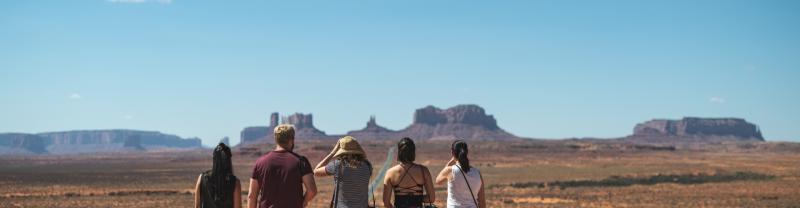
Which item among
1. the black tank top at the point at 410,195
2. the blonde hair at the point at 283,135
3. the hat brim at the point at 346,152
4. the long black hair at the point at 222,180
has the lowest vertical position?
the black tank top at the point at 410,195

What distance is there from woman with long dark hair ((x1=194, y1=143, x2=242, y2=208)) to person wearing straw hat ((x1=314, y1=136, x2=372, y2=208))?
767 mm

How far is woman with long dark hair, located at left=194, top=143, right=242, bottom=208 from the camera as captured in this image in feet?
19.9

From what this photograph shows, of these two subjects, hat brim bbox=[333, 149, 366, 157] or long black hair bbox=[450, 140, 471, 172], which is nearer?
hat brim bbox=[333, 149, 366, 157]

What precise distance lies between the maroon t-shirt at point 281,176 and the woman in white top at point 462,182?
1236mm

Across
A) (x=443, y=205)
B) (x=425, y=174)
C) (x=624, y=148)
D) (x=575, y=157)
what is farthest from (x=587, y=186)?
(x=624, y=148)

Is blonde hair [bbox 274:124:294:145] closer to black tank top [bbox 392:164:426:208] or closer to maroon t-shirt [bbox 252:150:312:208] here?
maroon t-shirt [bbox 252:150:312:208]

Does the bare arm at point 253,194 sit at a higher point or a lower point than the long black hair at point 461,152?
lower

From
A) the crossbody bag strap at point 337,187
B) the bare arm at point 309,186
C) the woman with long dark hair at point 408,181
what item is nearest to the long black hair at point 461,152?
the woman with long dark hair at point 408,181

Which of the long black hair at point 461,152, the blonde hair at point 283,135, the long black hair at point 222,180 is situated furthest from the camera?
the long black hair at point 461,152

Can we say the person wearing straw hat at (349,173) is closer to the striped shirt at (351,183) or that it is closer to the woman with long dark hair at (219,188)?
the striped shirt at (351,183)

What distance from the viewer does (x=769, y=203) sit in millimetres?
33969

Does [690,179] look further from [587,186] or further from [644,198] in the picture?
[644,198]

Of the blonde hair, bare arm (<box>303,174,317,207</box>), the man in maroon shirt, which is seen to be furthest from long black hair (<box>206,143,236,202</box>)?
bare arm (<box>303,174,317,207</box>)

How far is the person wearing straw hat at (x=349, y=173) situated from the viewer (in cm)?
649
